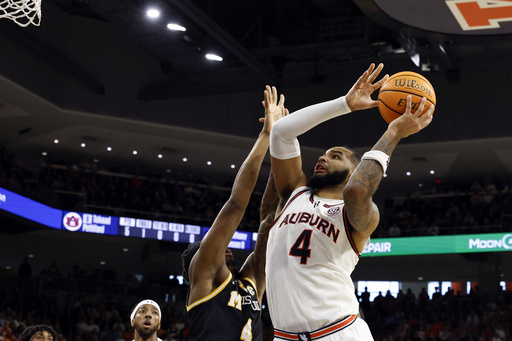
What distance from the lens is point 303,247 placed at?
375cm

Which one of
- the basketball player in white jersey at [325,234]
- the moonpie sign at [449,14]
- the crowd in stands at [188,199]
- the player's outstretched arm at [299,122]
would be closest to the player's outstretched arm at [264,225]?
the player's outstretched arm at [299,122]

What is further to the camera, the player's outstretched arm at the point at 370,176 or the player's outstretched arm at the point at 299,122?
the player's outstretched arm at the point at 299,122

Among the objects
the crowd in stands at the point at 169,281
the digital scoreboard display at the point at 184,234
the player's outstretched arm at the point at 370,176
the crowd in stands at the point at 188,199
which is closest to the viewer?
the player's outstretched arm at the point at 370,176

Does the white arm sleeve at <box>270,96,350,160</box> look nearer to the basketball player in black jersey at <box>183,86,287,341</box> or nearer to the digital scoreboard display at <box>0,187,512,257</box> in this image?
the basketball player in black jersey at <box>183,86,287,341</box>

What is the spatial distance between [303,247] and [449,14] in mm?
10511

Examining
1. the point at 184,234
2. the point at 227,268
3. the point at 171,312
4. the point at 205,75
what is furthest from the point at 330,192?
the point at 184,234

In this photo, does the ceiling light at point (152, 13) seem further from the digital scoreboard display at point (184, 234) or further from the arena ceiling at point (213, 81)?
the digital scoreboard display at point (184, 234)

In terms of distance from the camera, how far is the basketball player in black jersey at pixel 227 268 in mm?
4574

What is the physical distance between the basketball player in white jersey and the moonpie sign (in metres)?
9.34

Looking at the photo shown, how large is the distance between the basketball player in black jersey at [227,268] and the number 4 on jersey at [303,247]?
76 cm

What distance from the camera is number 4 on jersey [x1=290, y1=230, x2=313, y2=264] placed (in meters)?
3.73

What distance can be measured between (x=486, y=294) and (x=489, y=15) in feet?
46.5

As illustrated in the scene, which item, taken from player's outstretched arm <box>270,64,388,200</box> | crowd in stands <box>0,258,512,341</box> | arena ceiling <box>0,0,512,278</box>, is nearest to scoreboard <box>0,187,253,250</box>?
crowd in stands <box>0,258,512,341</box>

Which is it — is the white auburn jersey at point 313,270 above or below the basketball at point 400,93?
below
